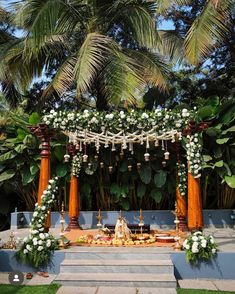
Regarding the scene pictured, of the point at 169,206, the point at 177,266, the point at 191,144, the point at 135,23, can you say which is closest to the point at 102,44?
the point at 135,23

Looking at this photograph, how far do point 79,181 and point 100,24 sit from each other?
4136 mm

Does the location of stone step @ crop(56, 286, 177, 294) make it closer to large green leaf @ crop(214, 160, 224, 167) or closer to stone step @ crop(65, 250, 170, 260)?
stone step @ crop(65, 250, 170, 260)

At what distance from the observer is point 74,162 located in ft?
28.8

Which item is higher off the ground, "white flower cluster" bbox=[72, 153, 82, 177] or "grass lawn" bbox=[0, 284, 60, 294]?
"white flower cluster" bbox=[72, 153, 82, 177]

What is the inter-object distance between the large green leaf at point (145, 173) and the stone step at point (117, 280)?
390 cm

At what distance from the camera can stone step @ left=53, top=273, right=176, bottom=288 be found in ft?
17.8

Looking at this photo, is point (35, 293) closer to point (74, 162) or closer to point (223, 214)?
point (74, 162)

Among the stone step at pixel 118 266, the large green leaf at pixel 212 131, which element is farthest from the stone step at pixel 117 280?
the large green leaf at pixel 212 131

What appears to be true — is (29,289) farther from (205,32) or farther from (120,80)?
(205,32)

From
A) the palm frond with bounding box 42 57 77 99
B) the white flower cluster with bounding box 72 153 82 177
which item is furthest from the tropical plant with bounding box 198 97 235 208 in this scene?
the palm frond with bounding box 42 57 77 99

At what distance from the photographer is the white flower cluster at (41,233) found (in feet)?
20.3

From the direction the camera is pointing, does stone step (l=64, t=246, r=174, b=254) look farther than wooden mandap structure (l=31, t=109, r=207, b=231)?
No

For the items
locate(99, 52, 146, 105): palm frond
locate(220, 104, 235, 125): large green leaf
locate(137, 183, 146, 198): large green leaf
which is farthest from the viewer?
locate(137, 183, 146, 198): large green leaf

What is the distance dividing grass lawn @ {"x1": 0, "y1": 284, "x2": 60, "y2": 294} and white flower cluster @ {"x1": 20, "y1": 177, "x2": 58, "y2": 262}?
0.77m
